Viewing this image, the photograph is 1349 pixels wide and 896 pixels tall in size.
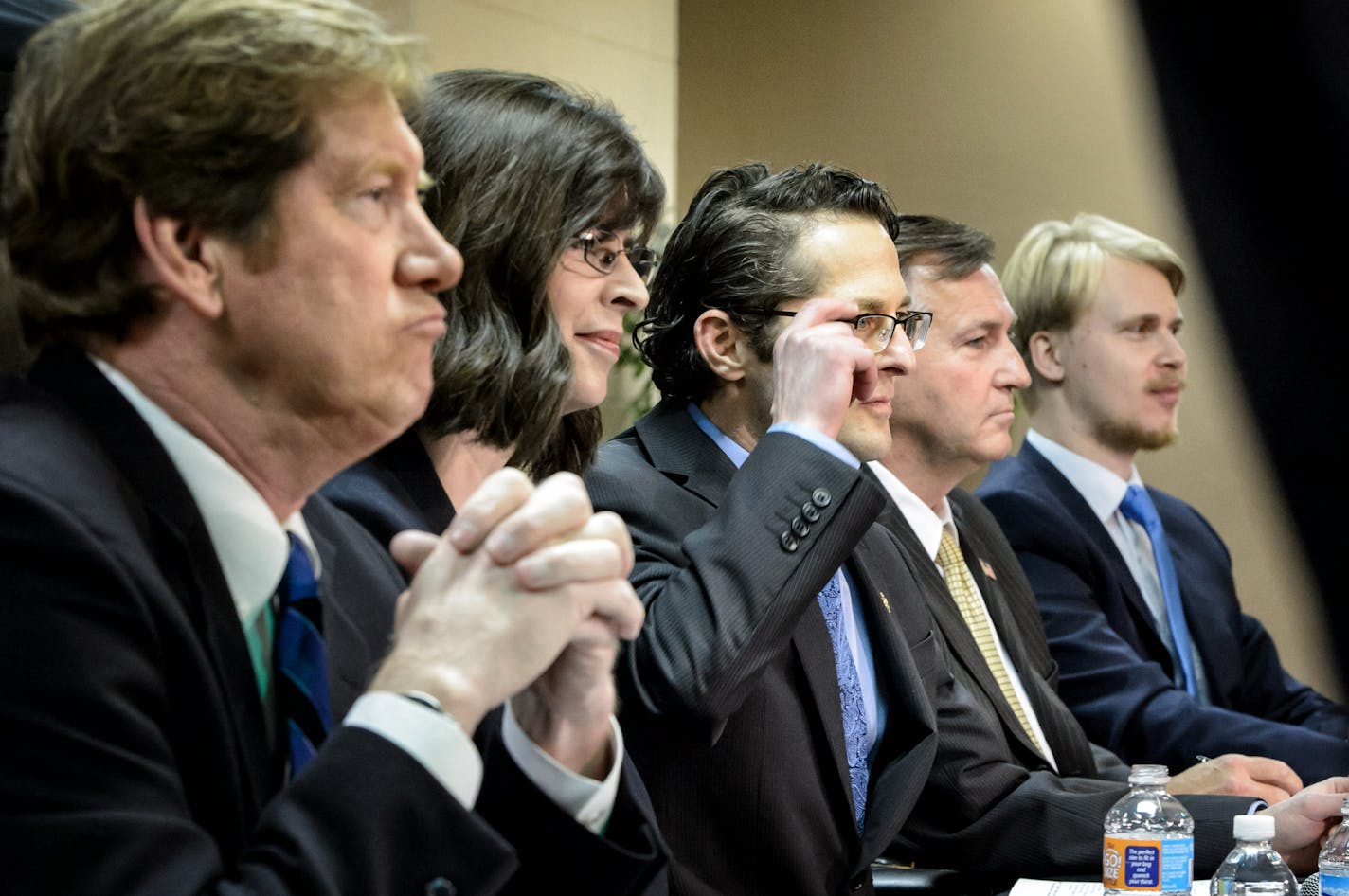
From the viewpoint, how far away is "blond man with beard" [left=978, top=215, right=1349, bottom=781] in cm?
297

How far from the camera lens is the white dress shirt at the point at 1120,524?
3.30 m

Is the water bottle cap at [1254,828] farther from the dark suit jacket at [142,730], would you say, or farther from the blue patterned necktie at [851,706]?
the dark suit jacket at [142,730]

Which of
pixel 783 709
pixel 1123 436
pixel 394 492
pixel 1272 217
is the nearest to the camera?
pixel 1272 217

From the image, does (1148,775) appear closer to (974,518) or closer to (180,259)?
(974,518)

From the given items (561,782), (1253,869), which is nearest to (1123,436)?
(1253,869)

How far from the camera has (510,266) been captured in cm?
169

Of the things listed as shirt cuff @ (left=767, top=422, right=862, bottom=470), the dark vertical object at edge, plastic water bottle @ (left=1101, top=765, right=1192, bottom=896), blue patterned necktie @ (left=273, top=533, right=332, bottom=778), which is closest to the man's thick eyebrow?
shirt cuff @ (left=767, top=422, right=862, bottom=470)

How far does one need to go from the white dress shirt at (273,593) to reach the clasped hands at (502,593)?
3 centimetres

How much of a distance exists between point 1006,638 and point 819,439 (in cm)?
108

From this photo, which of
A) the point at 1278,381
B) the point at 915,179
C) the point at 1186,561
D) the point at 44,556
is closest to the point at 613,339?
the point at 44,556

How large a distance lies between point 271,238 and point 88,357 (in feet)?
0.51

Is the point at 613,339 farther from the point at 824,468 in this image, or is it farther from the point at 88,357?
the point at 88,357

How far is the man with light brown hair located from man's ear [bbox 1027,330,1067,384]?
2.70m

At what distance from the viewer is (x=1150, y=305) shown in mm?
3645
